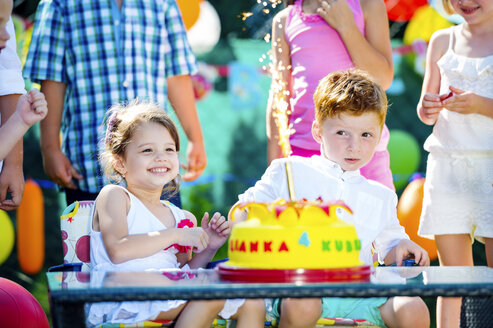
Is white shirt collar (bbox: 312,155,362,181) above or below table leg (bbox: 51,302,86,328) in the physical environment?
above

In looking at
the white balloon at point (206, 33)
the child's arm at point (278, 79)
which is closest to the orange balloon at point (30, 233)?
the white balloon at point (206, 33)

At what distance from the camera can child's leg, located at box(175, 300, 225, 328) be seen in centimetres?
224

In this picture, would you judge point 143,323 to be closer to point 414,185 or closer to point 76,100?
point 76,100

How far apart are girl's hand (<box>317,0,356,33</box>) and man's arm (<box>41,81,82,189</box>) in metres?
1.19

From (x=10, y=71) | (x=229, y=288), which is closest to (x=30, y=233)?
(x=10, y=71)

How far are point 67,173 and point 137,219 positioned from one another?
758mm

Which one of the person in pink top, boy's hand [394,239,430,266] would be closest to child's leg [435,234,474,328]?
the person in pink top

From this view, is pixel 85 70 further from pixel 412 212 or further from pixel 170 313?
pixel 412 212

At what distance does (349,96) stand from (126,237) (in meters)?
0.90

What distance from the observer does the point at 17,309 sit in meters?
Result: 2.69

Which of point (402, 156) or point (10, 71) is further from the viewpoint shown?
point (402, 156)

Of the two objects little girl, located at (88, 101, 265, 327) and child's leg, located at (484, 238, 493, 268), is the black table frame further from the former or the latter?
child's leg, located at (484, 238, 493, 268)

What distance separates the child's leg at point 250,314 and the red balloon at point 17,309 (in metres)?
0.81

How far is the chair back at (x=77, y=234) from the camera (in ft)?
9.17
